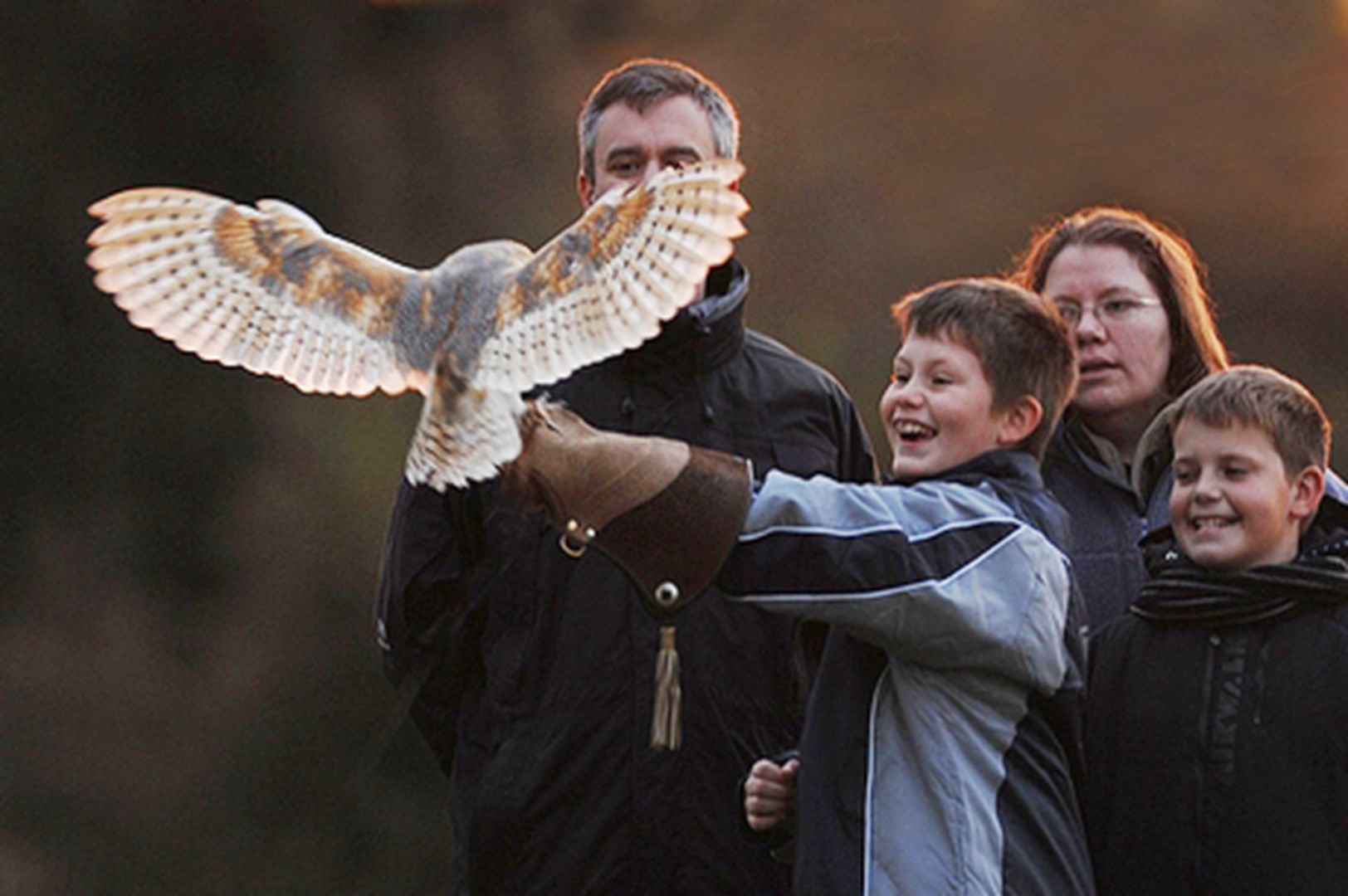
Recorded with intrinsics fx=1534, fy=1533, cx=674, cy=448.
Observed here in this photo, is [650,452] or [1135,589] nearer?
[650,452]

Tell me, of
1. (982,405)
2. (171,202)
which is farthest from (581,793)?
(171,202)

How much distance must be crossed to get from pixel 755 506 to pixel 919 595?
16 centimetres

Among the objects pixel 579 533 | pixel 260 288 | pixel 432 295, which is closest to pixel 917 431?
pixel 579 533

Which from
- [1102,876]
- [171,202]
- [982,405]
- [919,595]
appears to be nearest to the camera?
[919,595]

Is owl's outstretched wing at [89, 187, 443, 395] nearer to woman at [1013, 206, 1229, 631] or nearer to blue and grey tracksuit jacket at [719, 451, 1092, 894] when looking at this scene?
blue and grey tracksuit jacket at [719, 451, 1092, 894]

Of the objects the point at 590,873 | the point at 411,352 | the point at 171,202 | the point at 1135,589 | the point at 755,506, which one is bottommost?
the point at 590,873

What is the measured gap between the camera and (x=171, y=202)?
5.79 feet

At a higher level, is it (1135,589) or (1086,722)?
(1135,589)

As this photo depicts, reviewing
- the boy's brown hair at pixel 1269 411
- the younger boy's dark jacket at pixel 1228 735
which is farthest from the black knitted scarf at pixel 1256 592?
the boy's brown hair at pixel 1269 411

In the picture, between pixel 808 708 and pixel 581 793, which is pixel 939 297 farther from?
pixel 581 793

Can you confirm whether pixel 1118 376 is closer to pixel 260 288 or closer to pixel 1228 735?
pixel 1228 735

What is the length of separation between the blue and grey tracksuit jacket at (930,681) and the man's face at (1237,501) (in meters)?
0.25

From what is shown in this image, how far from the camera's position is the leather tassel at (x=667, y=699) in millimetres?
1429

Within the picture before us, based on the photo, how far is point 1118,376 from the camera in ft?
6.09
